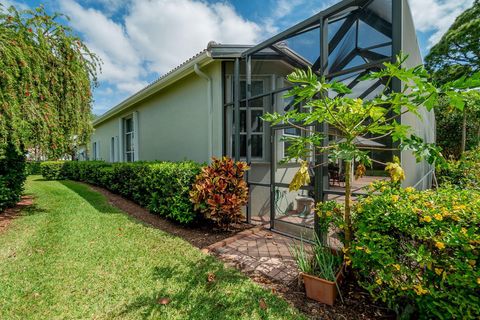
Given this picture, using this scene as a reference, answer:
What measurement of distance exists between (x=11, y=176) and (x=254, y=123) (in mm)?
7449

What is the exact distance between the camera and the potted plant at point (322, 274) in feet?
9.09

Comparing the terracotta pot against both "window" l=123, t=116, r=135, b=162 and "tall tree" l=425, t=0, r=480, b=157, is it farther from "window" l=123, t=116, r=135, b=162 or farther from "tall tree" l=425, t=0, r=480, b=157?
"tall tree" l=425, t=0, r=480, b=157

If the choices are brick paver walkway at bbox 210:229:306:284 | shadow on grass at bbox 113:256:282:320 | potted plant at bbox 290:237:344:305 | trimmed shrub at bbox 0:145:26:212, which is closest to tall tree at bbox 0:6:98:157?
trimmed shrub at bbox 0:145:26:212

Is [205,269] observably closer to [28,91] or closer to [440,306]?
[440,306]

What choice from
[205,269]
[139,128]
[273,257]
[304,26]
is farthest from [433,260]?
[139,128]

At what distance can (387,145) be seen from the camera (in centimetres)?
366

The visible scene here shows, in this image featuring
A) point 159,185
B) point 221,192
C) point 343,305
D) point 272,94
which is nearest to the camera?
point 343,305

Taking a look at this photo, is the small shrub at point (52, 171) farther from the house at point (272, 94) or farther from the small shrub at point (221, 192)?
the small shrub at point (221, 192)

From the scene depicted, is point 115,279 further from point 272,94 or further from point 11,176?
point 11,176

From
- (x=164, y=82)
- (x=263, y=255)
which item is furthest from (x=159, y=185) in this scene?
(x=164, y=82)

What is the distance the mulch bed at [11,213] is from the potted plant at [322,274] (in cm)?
695

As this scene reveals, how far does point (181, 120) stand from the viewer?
8.23m

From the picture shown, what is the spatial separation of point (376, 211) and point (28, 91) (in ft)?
23.9

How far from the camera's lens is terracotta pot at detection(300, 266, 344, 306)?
2.75 m
